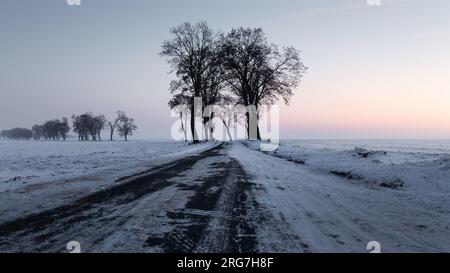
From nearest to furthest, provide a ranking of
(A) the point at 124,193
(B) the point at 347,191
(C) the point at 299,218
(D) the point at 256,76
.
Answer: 1. (C) the point at 299,218
2. (A) the point at 124,193
3. (B) the point at 347,191
4. (D) the point at 256,76

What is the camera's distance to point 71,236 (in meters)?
4.79

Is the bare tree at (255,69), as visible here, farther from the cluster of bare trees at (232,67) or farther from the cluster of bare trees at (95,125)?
the cluster of bare trees at (95,125)

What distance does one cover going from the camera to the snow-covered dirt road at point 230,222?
4523mm

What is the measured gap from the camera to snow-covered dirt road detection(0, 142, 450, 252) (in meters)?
4.52

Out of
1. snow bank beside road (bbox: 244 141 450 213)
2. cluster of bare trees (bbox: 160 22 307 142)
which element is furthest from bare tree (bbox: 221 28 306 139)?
snow bank beside road (bbox: 244 141 450 213)

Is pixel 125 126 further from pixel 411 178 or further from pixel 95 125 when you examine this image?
pixel 411 178

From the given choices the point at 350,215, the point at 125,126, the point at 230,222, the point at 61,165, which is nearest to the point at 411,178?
the point at 350,215

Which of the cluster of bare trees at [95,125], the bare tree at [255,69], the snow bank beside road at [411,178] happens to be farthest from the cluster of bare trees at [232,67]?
the cluster of bare trees at [95,125]

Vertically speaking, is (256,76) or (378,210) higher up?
(256,76)

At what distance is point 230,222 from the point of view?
222 inches
